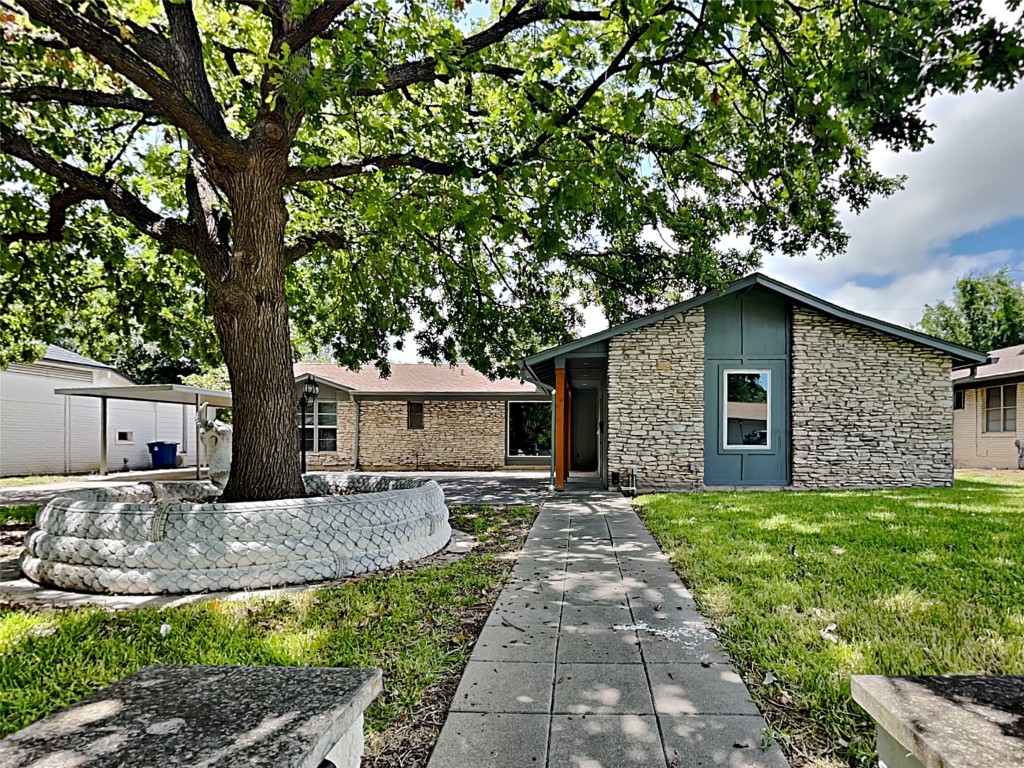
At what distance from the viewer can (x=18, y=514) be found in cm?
866

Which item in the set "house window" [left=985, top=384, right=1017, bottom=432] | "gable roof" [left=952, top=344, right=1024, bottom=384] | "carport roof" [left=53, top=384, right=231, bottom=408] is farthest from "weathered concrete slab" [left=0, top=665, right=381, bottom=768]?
"house window" [left=985, top=384, right=1017, bottom=432]

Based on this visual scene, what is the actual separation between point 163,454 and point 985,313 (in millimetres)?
41359

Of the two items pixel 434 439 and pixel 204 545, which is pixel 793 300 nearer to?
pixel 204 545

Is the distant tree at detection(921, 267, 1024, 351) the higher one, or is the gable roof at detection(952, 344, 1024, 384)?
the distant tree at detection(921, 267, 1024, 351)

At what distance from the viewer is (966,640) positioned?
10.8 ft

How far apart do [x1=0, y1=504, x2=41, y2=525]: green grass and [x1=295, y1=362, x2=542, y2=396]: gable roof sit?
9.02 meters

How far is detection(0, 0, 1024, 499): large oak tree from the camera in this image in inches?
175

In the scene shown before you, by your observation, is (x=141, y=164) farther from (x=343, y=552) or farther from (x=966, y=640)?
(x=966, y=640)

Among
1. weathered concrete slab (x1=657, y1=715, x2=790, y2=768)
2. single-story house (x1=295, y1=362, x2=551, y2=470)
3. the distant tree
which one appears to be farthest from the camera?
the distant tree

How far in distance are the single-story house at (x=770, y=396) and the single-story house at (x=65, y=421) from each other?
14654mm

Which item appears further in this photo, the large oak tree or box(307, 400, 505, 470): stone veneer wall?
box(307, 400, 505, 470): stone veneer wall

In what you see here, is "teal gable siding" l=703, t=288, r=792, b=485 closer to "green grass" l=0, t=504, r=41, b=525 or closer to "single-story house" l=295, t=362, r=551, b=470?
"single-story house" l=295, t=362, r=551, b=470

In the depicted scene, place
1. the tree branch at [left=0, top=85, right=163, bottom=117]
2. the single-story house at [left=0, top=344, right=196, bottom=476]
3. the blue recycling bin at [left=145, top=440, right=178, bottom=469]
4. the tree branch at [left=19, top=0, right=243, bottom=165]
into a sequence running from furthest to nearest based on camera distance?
the blue recycling bin at [left=145, top=440, right=178, bottom=469] → the single-story house at [left=0, top=344, right=196, bottom=476] → the tree branch at [left=0, top=85, right=163, bottom=117] → the tree branch at [left=19, top=0, right=243, bottom=165]

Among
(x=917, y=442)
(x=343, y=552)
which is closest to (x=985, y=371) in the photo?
(x=917, y=442)
